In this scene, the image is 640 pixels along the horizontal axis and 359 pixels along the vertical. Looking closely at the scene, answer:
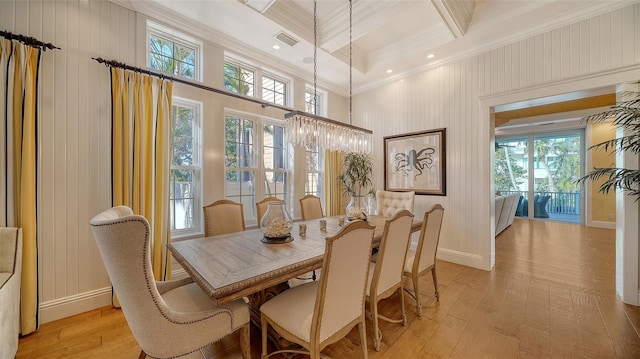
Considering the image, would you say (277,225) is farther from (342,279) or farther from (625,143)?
(625,143)

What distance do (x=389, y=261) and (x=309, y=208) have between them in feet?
5.46

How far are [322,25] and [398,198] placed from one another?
2.72 metres

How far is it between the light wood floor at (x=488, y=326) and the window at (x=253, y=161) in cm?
188

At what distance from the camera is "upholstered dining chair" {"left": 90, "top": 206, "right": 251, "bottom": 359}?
1.04 metres

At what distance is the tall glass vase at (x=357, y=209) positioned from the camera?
2734mm

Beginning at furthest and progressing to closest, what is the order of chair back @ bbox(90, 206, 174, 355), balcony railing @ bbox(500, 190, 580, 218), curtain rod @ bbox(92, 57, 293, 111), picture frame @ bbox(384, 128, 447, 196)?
1. balcony railing @ bbox(500, 190, 580, 218)
2. picture frame @ bbox(384, 128, 447, 196)
3. curtain rod @ bbox(92, 57, 293, 111)
4. chair back @ bbox(90, 206, 174, 355)

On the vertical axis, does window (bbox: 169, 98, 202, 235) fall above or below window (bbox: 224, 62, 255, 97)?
below

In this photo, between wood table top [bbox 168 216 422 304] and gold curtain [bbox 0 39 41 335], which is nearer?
wood table top [bbox 168 216 422 304]

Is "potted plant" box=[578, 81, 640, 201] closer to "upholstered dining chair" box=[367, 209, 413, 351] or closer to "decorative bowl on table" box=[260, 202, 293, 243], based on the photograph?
"upholstered dining chair" box=[367, 209, 413, 351]

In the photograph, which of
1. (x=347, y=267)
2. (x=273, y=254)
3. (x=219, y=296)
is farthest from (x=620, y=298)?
(x=219, y=296)

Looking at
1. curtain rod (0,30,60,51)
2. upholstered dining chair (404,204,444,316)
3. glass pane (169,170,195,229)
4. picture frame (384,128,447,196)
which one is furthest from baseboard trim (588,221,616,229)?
curtain rod (0,30,60,51)

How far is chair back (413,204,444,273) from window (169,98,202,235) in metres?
2.68

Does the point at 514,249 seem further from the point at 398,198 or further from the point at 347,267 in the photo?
the point at 347,267

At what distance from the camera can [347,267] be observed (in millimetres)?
1382
